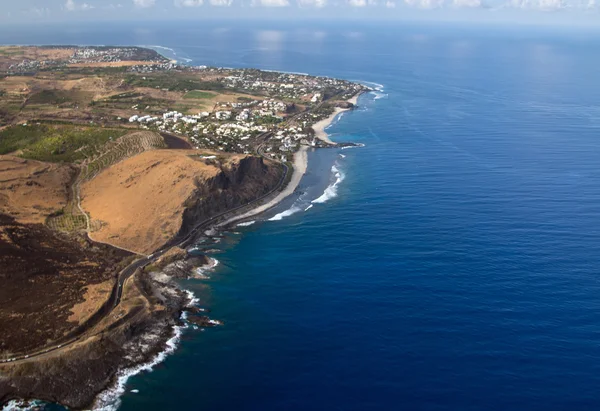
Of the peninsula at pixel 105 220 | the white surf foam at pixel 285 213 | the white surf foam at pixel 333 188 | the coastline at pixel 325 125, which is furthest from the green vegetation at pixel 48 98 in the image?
the white surf foam at pixel 285 213

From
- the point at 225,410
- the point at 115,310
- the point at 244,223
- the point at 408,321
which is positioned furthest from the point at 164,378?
the point at 244,223

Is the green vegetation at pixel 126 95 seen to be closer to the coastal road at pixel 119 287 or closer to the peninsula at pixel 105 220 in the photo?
the peninsula at pixel 105 220

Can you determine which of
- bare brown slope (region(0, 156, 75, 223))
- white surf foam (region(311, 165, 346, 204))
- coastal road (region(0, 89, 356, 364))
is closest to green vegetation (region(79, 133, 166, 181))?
bare brown slope (region(0, 156, 75, 223))

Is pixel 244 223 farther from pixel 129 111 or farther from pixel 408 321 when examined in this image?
pixel 129 111

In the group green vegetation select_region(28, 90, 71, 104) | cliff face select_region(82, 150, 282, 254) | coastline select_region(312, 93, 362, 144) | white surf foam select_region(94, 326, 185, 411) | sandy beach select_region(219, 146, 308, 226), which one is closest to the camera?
white surf foam select_region(94, 326, 185, 411)

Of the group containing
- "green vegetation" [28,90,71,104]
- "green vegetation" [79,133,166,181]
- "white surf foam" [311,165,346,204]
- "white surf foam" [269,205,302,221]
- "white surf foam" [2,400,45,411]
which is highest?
"green vegetation" [28,90,71,104]

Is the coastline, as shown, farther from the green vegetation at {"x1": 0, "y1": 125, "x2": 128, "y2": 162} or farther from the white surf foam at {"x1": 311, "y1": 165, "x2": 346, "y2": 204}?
the green vegetation at {"x1": 0, "y1": 125, "x2": 128, "y2": 162}

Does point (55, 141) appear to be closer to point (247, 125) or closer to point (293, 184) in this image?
point (293, 184)
